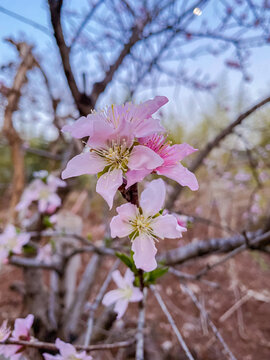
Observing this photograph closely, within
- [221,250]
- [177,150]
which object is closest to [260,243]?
[221,250]

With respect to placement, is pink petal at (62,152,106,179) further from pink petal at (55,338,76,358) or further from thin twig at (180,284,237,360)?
thin twig at (180,284,237,360)

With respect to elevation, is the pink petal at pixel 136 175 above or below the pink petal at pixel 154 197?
above

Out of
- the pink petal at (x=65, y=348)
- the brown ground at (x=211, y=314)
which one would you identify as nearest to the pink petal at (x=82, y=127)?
the pink petal at (x=65, y=348)

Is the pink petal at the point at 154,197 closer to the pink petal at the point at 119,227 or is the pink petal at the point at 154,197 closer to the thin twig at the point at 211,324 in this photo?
the pink petal at the point at 119,227

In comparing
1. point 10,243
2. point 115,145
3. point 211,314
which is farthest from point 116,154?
point 211,314

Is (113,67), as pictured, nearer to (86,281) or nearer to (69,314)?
(86,281)

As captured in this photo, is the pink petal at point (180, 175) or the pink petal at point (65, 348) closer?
the pink petal at point (180, 175)

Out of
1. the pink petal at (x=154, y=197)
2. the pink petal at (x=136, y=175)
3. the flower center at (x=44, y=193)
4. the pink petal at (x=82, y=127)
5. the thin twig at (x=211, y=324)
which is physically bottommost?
the thin twig at (x=211, y=324)

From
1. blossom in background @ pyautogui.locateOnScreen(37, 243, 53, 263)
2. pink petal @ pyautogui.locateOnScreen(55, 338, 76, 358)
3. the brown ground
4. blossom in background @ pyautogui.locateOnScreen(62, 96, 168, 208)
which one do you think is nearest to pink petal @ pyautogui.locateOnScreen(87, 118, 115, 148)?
blossom in background @ pyautogui.locateOnScreen(62, 96, 168, 208)
